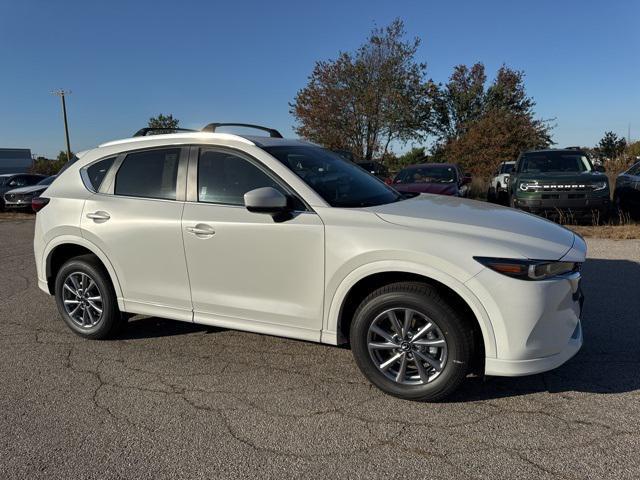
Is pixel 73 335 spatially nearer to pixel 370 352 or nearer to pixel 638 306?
pixel 370 352

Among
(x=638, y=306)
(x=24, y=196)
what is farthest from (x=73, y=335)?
(x=24, y=196)

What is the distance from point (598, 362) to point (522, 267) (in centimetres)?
147

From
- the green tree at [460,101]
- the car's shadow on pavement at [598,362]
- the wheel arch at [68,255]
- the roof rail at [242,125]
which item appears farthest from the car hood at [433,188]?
the green tree at [460,101]

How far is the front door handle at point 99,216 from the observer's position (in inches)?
169

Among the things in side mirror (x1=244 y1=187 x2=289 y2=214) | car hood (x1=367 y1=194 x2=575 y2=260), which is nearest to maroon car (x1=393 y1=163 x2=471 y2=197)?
car hood (x1=367 y1=194 x2=575 y2=260)

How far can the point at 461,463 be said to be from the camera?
2.64 metres

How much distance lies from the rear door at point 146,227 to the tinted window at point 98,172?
0.20ft

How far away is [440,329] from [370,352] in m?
0.51

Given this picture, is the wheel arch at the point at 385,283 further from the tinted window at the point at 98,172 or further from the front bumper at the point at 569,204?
the front bumper at the point at 569,204

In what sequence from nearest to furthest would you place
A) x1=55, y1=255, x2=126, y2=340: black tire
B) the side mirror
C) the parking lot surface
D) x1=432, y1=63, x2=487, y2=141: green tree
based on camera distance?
the parking lot surface, the side mirror, x1=55, y1=255, x2=126, y2=340: black tire, x1=432, y1=63, x2=487, y2=141: green tree

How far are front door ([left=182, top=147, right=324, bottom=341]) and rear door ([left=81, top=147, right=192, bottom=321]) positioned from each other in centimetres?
13

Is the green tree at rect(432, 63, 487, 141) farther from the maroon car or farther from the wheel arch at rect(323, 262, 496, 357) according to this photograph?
the wheel arch at rect(323, 262, 496, 357)

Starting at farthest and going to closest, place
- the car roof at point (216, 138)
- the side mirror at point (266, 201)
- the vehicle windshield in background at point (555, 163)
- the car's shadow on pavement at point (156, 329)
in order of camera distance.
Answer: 1. the vehicle windshield in background at point (555, 163)
2. the car's shadow on pavement at point (156, 329)
3. the car roof at point (216, 138)
4. the side mirror at point (266, 201)

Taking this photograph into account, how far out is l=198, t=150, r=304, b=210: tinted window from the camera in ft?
12.5
